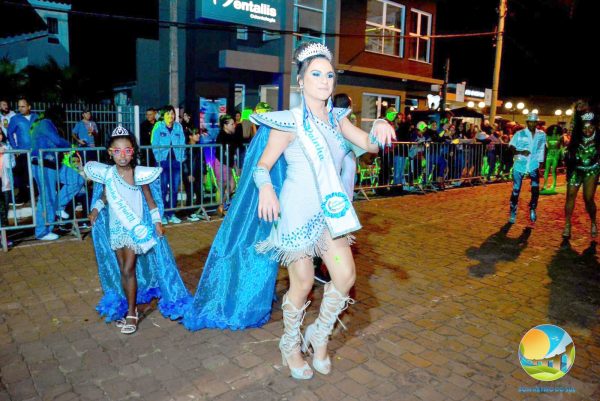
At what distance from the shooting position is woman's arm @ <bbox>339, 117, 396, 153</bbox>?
9.54 ft

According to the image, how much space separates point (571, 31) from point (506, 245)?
2925 centimetres

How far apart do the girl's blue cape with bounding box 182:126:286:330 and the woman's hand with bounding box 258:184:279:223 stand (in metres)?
0.76

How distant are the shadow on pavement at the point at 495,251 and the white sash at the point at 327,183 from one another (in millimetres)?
3187

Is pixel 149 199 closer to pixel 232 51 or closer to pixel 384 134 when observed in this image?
pixel 384 134

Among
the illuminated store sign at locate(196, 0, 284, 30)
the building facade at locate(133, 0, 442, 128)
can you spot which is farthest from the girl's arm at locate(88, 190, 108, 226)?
the illuminated store sign at locate(196, 0, 284, 30)

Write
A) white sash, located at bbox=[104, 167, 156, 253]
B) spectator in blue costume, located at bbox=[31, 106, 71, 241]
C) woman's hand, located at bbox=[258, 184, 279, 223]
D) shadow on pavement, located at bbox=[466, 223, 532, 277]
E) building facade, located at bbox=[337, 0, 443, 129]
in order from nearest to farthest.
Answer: woman's hand, located at bbox=[258, 184, 279, 223]
white sash, located at bbox=[104, 167, 156, 253]
shadow on pavement, located at bbox=[466, 223, 532, 277]
spectator in blue costume, located at bbox=[31, 106, 71, 241]
building facade, located at bbox=[337, 0, 443, 129]

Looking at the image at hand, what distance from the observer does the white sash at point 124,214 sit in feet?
12.2

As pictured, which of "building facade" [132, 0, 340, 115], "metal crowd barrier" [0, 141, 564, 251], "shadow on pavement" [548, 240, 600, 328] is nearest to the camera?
"shadow on pavement" [548, 240, 600, 328]

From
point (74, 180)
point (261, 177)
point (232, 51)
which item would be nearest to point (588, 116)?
point (261, 177)

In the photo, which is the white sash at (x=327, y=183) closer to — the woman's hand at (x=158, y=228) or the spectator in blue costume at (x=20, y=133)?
the woman's hand at (x=158, y=228)

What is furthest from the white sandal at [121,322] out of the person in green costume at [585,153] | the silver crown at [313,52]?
the person in green costume at [585,153]

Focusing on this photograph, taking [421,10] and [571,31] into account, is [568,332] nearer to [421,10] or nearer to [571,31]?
[421,10]

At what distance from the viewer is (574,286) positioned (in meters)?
5.07

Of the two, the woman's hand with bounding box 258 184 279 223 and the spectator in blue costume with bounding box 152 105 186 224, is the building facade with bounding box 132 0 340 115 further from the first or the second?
the woman's hand with bounding box 258 184 279 223
